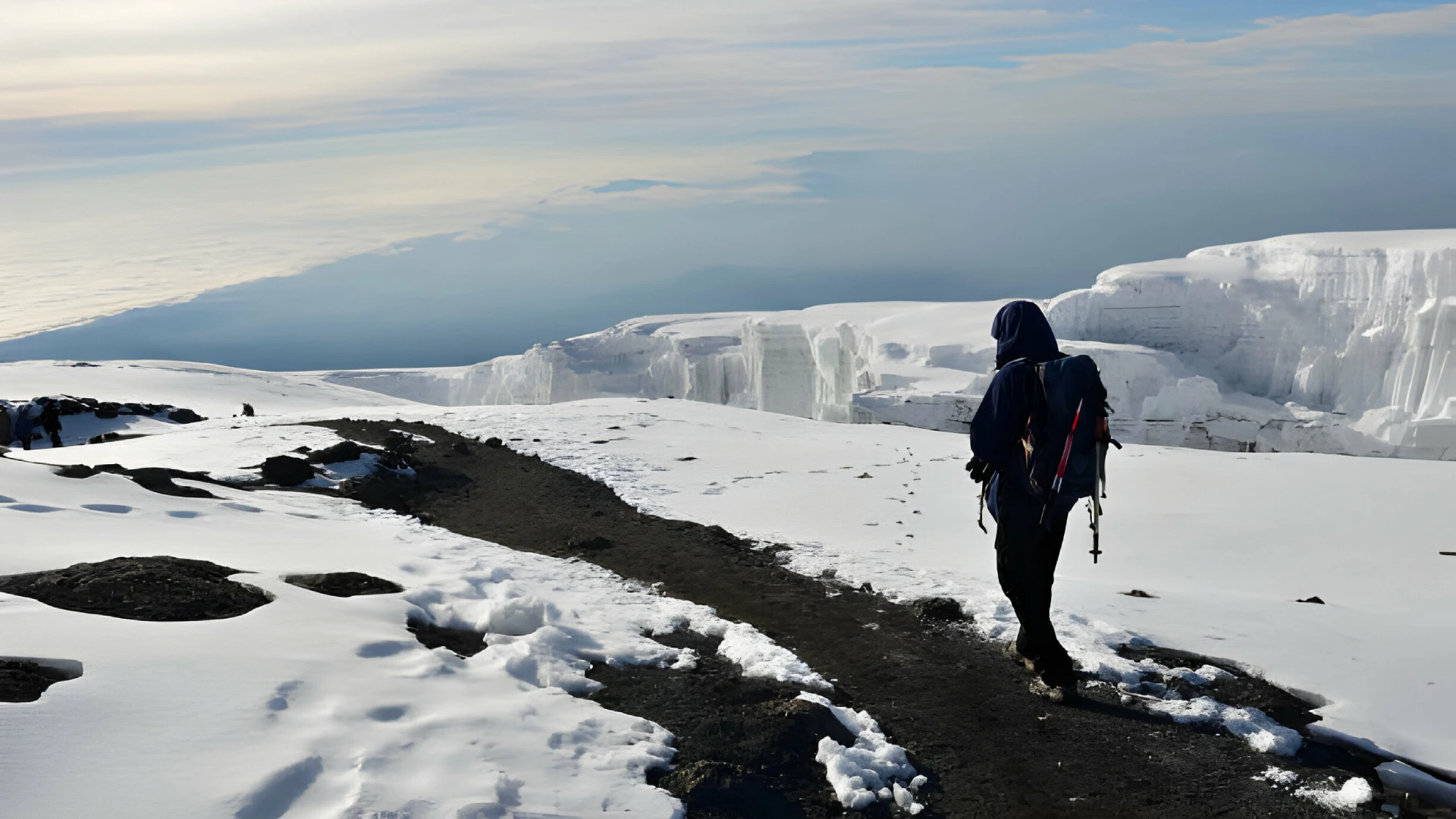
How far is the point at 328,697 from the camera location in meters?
5.20

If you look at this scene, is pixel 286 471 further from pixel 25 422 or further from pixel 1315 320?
pixel 1315 320

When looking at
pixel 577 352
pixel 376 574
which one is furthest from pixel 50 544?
pixel 577 352

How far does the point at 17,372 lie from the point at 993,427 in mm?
52389

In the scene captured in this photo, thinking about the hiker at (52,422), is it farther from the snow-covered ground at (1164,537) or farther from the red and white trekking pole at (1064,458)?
the red and white trekking pole at (1064,458)

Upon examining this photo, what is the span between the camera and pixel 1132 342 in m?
47.4

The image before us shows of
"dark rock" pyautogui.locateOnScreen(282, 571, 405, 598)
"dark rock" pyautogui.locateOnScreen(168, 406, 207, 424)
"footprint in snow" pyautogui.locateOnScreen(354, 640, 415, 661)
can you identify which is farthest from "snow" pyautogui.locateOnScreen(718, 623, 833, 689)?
"dark rock" pyautogui.locateOnScreen(168, 406, 207, 424)

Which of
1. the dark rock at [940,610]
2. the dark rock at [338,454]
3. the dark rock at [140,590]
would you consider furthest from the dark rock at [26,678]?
the dark rock at [338,454]

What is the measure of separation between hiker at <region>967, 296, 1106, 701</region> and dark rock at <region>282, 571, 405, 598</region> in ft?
14.6

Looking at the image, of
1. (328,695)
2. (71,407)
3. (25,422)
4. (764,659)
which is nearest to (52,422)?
(25,422)

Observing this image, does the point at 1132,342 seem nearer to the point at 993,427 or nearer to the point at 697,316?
the point at 697,316

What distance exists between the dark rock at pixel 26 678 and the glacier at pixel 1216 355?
36850 mm

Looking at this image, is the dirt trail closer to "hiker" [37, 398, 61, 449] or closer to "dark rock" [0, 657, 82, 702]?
"dark rock" [0, 657, 82, 702]

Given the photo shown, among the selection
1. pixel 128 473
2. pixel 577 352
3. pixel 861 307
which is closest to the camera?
pixel 128 473

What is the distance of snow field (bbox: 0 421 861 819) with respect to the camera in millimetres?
4172
